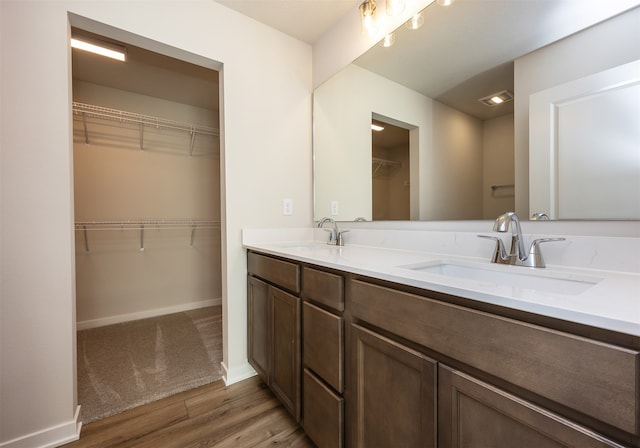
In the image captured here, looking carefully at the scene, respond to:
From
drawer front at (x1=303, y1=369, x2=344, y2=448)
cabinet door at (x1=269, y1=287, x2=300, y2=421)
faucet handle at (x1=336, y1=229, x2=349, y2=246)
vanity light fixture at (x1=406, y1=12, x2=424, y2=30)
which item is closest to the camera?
drawer front at (x1=303, y1=369, x2=344, y2=448)

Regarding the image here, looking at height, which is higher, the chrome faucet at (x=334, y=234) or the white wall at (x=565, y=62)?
the white wall at (x=565, y=62)

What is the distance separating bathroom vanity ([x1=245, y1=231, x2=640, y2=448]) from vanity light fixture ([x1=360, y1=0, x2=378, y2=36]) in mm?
1395

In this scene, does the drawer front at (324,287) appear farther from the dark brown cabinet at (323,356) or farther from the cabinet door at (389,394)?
the cabinet door at (389,394)

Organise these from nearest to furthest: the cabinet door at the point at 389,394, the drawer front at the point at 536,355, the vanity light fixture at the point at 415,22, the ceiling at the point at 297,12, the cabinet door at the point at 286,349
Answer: the drawer front at the point at 536,355
the cabinet door at the point at 389,394
the cabinet door at the point at 286,349
the vanity light fixture at the point at 415,22
the ceiling at the point at 297,12

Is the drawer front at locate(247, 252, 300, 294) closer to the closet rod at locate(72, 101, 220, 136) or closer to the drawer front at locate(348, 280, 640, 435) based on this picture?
the drawer front at locate(348, 280, 640, 435)

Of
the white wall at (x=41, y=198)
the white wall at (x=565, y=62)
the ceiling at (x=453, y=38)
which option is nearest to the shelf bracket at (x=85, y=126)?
the ceiling at (x=453, y=38)

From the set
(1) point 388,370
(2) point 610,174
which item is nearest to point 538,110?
(2) point 610,174

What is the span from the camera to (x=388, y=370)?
830 millimetres

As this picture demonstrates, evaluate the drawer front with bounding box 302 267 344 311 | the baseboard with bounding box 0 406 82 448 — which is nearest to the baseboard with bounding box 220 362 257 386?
the baseboard with bounding box 0 406 82 448

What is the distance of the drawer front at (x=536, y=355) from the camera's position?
1.45ft

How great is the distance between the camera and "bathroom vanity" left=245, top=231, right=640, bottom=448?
47 centimetres

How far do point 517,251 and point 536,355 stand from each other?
0.57 meters

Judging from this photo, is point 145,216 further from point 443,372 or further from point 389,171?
point 443,372

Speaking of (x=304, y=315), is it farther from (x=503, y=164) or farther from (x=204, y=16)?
(x=204, y=16)
